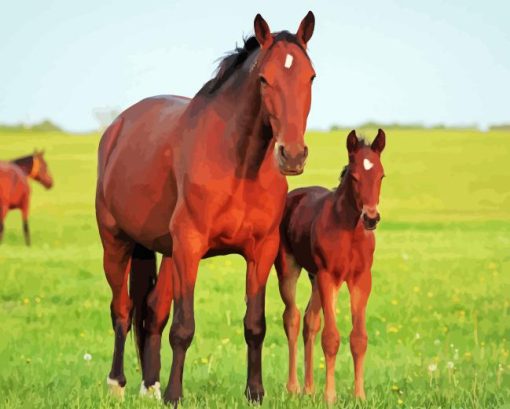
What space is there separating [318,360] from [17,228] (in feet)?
81.0

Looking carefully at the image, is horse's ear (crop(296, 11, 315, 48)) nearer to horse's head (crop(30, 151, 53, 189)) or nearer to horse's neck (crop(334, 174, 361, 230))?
horse's neck (crop(334, 174, 361, 230))

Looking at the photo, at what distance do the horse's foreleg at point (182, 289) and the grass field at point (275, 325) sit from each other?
0.83 feet

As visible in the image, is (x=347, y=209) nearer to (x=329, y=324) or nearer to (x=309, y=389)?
(x=329, y=324)

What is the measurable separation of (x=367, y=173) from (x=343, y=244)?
677 mm

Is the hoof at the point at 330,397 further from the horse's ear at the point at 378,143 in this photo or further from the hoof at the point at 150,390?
A: the horse's ear at the point at 378,143

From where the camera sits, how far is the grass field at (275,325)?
947cm

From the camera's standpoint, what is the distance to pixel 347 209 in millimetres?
8945

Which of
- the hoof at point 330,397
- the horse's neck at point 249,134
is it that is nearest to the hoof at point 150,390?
the hoof at point 330,397

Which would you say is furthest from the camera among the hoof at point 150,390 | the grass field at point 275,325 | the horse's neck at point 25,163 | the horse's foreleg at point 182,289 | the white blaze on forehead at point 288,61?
the horse's neck at point 25,163

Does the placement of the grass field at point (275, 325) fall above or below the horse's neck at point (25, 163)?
below

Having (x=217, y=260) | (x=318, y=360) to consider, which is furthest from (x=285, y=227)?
(x=217, y=260)

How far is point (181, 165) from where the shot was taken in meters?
8.36

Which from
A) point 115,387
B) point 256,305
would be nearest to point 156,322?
point 115,387

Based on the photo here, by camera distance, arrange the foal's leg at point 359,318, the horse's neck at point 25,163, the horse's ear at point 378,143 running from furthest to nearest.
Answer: the horse's neck at point 25,163, the foal's leg at point 359,318, the horse's ear at point 378,143
